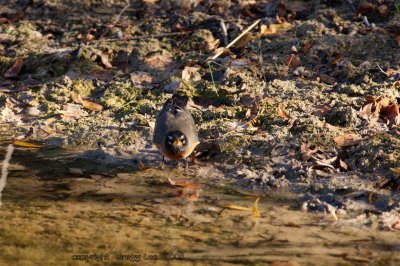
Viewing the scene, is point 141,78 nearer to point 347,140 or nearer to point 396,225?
point 347,140

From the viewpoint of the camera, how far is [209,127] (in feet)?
24.4

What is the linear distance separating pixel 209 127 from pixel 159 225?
7.78 ft

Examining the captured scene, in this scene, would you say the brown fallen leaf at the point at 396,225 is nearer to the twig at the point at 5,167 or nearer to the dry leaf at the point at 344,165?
the dry leaf at the point at 344,165

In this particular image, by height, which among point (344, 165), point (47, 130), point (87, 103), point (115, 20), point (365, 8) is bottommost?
point (47, 130)

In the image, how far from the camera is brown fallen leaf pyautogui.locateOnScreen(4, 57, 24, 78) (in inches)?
369

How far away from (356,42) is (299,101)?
1.44 meters

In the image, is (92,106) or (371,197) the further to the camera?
(92,106)

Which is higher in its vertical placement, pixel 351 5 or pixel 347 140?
pixel 351 5

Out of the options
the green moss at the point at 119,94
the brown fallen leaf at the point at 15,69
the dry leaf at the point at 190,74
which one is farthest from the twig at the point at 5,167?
the dry leaf at the point at 190,74

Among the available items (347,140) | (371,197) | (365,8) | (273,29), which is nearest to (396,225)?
(371,197)

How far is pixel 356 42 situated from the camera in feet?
28.2

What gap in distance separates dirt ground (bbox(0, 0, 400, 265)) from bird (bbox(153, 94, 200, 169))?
236 millimetres

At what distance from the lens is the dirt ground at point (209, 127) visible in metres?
5.03

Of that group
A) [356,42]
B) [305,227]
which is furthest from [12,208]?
[356,42]
